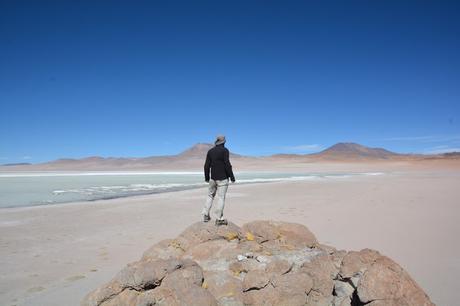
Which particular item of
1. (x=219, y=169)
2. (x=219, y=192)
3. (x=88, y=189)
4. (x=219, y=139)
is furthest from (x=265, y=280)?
(x=88, y=189)

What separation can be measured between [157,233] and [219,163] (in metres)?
4.06

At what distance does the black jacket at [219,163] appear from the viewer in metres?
7.78

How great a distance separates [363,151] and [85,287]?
18404 cm

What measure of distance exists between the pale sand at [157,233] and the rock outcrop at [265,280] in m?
1.79

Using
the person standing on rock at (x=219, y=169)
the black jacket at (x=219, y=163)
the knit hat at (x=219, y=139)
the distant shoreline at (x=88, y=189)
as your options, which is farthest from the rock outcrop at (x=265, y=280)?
the distant shoreline at (x=88, y=189)

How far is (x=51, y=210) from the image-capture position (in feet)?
51.5

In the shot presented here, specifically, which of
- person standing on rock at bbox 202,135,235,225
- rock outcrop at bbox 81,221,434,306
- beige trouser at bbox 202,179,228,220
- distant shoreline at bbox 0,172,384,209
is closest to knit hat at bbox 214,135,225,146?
person standing on rock at bbox 202,135,235,225

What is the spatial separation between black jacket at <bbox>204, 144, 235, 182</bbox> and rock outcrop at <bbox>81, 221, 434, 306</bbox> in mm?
2028

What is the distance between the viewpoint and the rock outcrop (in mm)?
4543

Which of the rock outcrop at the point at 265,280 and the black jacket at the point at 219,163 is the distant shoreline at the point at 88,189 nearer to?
the black jacket at the point at 219,163

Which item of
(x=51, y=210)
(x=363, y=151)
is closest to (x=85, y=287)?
(x=51, y=210)

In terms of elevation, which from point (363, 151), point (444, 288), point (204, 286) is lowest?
point (444, 288)

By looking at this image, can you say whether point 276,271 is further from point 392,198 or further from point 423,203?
point 392,198

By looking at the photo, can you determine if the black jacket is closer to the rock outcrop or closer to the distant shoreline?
the rock outcrop
